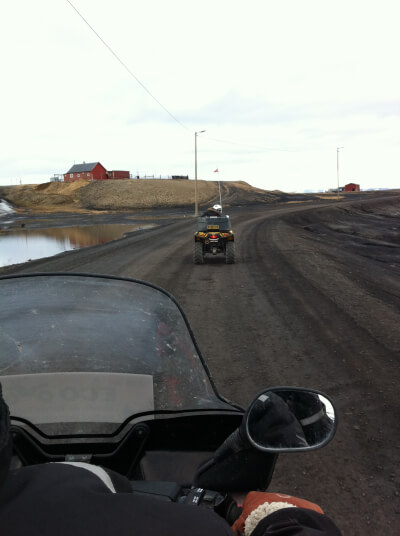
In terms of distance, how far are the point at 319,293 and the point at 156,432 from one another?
8.29 metres

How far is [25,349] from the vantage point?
7.20 ft

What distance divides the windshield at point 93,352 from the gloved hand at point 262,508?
76 cm

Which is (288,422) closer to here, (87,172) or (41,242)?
(41,242)

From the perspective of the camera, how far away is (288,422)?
5.28 feet

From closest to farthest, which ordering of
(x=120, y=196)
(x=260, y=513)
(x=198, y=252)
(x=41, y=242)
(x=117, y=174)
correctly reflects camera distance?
(x=260, y=513), (x=198, y=252), (x=41, y=242), (x=120, y=196), (x=117, y=174)

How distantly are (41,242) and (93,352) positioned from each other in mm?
24524

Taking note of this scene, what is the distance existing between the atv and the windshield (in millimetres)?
11282

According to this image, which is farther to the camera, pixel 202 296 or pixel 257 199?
pixel 257 199

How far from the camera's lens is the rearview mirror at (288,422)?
5.16 ft

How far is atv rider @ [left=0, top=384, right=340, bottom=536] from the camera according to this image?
2.81 feet

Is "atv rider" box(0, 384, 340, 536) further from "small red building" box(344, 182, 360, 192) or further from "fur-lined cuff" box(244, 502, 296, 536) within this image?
"small red building" box(344, 182, 360, 192)

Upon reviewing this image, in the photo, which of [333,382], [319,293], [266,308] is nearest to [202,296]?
[266,308]

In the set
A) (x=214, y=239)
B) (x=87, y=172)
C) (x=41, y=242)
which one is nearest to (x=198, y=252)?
(x=214, y=239)

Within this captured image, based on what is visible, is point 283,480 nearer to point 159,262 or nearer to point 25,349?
point 25,349
